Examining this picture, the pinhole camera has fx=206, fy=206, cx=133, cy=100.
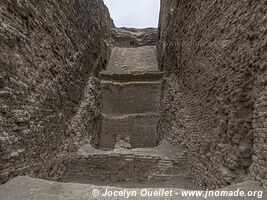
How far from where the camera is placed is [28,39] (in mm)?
3617

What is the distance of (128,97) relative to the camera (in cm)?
922

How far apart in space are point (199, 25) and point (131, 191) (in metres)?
3.92

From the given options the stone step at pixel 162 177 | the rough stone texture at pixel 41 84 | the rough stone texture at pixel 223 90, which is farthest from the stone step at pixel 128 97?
the stone step at pixel 162 177

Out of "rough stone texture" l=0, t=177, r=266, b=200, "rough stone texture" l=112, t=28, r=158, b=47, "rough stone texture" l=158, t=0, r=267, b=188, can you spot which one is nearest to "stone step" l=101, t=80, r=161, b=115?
"rough stone texture" l=158, t=0, r=267, b=188

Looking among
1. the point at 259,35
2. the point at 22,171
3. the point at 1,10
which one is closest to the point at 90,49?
the point at 1,10

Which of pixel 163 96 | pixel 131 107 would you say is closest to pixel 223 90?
pixel 163 96

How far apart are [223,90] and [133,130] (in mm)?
5279

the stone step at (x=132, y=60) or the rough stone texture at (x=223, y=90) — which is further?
the stone step at (x=132, y=60)

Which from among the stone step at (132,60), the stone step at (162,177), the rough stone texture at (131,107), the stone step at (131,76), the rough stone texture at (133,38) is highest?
the rough stone texture at (133,38)

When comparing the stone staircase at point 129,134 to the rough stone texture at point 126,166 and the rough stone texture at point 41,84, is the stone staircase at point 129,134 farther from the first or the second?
the rough stone texture at point 41,84

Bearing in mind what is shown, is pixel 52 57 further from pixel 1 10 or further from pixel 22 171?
pixel 22 171

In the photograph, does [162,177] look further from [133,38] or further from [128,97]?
[133,38]

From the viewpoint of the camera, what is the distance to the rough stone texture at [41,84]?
10.0 ft

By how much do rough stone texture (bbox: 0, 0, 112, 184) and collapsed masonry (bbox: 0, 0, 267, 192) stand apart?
0.06 feet
